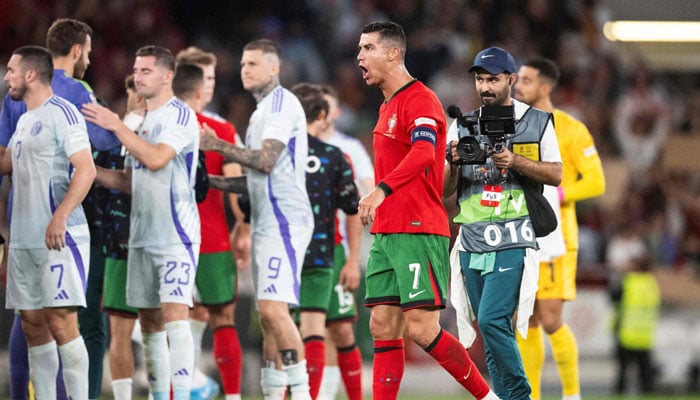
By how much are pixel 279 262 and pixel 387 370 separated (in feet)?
5.27

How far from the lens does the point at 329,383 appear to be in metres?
11.5

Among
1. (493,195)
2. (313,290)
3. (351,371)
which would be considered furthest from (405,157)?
(351,371)

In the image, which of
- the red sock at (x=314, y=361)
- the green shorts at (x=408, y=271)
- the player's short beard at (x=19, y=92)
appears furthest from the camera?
the red sock at (x=314, y=361)

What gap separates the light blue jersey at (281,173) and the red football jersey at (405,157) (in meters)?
1.33

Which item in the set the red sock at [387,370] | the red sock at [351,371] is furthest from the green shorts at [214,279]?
the red sock at [387,370]

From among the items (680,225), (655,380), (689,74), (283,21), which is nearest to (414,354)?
(655,380)

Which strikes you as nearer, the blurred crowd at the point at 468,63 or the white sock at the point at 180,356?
the white sock at the point at 180,356

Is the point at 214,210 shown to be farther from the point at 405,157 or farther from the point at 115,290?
the point at 405,157

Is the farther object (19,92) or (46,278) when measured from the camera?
(19,92)

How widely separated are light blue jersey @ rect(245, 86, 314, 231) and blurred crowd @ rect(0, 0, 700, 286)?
9.03m

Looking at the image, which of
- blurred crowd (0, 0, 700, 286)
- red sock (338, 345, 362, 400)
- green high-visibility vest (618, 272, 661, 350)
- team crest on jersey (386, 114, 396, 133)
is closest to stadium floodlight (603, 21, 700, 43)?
blurred crowd (0, 0, 700, 286)

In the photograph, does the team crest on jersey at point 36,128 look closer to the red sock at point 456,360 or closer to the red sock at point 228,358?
A: the red sock at point 228,358

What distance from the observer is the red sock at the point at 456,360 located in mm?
8242

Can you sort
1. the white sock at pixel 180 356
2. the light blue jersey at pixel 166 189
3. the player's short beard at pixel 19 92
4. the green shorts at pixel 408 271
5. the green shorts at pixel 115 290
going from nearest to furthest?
1. the green shorts at pixel 408 271
2. the player's short beard at pixel 19 92
3. the white sock at pixel 180 356
4. the light blue jersey at pixel 166 189
5. the green shorts at pixel 115 290
